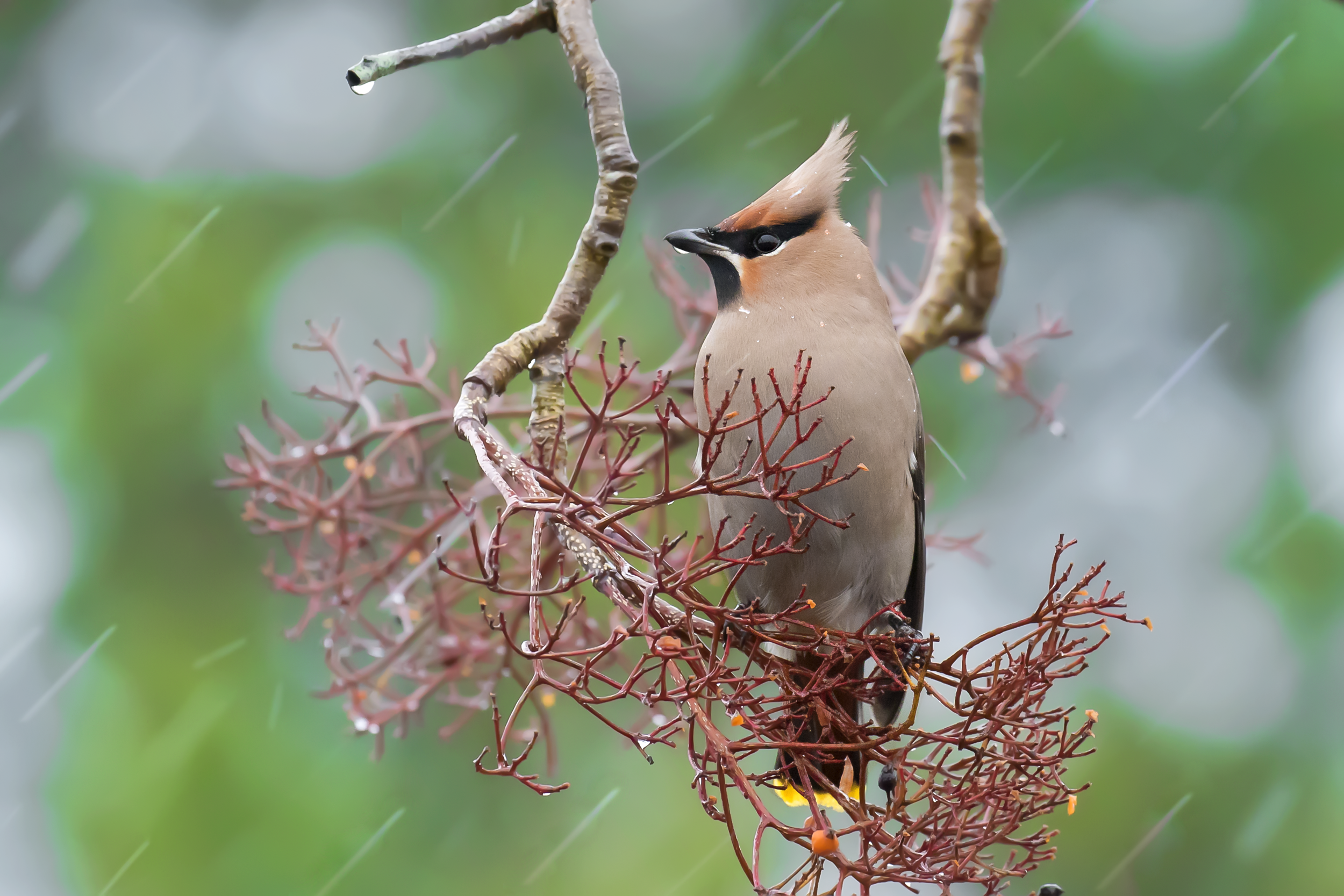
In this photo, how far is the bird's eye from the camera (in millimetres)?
1791

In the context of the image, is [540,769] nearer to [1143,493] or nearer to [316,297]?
[316,297]

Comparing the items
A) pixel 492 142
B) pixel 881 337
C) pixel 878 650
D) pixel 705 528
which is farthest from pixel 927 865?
pixel 492 142

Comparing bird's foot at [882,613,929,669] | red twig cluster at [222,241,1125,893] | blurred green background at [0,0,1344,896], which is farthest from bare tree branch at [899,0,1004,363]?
blurred green background at [0,0,1344,896]

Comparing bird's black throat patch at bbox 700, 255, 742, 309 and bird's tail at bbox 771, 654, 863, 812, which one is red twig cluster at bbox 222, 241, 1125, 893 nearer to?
bird's tail at bbox 771, 654, 863, 812

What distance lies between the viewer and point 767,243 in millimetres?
1795

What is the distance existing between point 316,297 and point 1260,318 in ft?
11.4

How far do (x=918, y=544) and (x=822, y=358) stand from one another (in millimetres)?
442

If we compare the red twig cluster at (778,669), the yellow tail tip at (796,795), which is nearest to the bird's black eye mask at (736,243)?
the red twig cluster at (778,669)

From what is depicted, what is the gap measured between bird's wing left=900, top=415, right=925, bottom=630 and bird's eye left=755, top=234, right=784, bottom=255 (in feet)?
1.18

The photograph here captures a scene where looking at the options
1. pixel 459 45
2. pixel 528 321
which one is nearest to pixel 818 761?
pixel 459 45

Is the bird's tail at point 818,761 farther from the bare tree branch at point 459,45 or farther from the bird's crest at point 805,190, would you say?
the bare tree branch at point 459,45

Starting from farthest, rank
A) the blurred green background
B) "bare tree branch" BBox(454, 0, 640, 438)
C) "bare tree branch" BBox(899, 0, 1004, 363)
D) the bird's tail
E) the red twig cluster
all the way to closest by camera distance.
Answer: the blurred green background → "bare tree branch" BBox(899, 0, 1004, 363) → "bare tree branch" BBox(454, 0, 640, 438) → the bird's tail → the red twig cluster

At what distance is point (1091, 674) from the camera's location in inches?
170

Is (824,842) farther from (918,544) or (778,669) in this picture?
(918,544)
